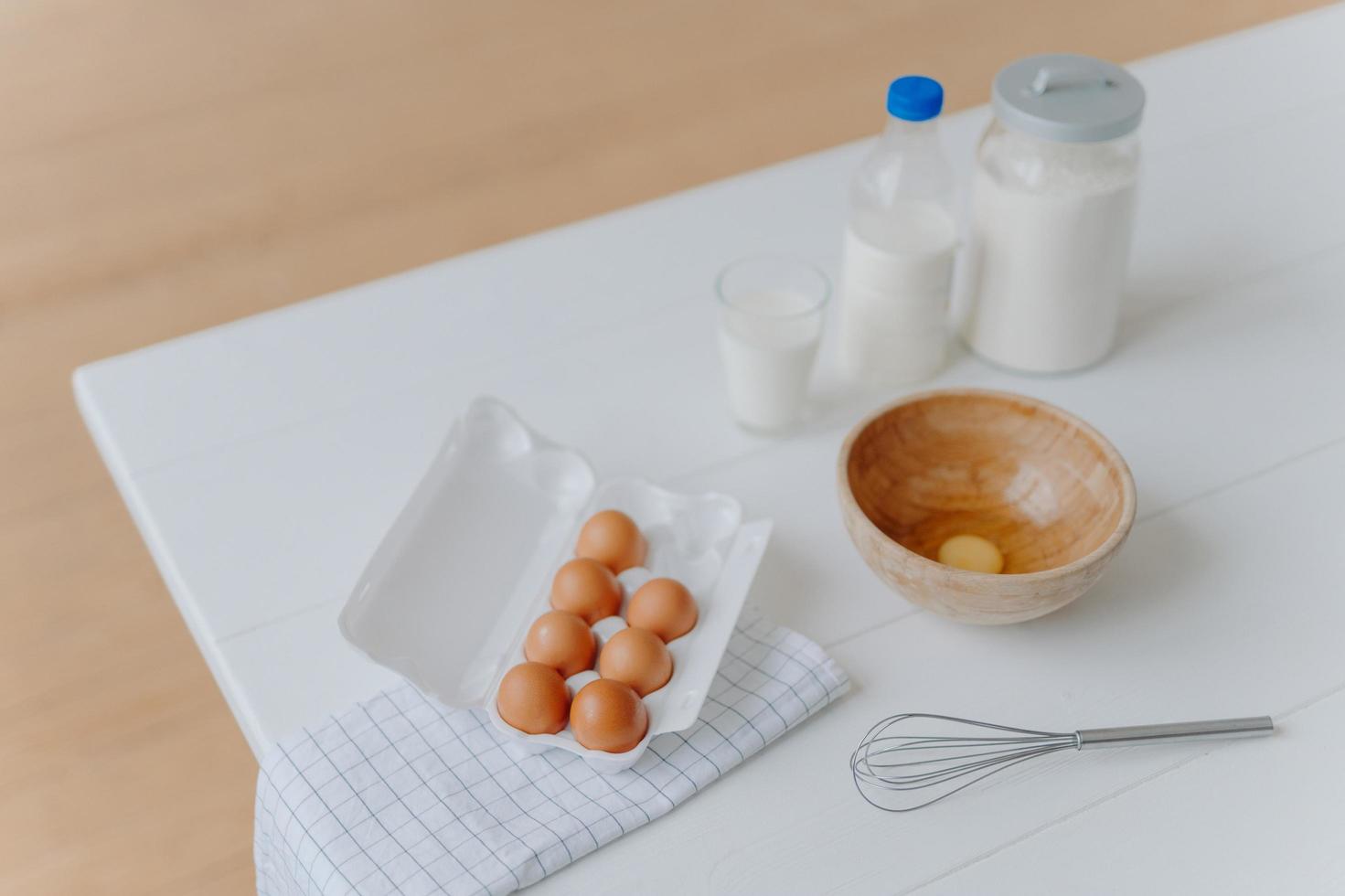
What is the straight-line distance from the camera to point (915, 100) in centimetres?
114

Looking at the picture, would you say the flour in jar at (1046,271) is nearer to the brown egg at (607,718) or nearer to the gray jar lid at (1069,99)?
the gray jar lid at (1069,99)

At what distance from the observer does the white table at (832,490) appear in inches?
35.8

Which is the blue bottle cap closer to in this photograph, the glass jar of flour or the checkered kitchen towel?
the glass jar of flour

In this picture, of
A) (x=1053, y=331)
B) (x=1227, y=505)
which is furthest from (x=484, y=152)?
(x=1227, y=505)

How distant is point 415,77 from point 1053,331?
1.92 m

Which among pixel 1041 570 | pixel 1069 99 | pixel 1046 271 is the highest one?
pixel 1069 99

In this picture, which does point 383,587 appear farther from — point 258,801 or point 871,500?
point 871,500

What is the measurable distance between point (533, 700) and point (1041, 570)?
0.42 meters

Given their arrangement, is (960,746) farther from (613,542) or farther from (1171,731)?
(613,542)

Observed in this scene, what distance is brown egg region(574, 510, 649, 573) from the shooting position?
107 centimetres

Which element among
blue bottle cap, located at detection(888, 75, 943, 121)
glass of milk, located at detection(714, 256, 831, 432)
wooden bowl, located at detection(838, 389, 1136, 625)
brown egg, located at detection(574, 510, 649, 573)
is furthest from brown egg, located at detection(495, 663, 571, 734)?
blue bottle cap, located at detection(888, 75, 943, 121)

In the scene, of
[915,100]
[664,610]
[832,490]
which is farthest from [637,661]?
[915,100]

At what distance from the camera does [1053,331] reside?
127cm

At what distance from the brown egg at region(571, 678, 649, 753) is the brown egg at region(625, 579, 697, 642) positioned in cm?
8
